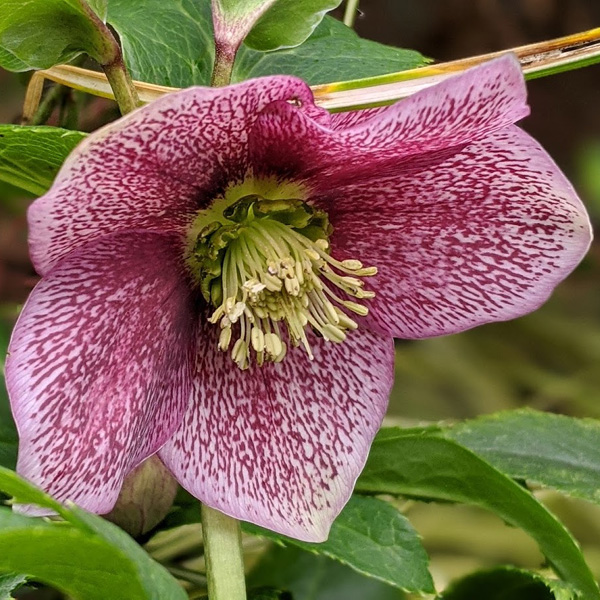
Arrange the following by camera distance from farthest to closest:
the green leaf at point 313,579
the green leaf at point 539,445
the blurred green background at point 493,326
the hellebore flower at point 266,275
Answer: the blurred green background at point 493,326 → the green leaf at point 313,579 → the green leaf at point 539,445 → the hellebore flower at point 266,275

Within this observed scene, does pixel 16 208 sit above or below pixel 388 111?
below

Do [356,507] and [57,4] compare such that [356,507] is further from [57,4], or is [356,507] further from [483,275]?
[57,4]

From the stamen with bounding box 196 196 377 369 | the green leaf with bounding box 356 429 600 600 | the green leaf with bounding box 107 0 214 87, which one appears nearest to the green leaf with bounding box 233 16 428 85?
the green leaf with bounding box 107 0 214 87

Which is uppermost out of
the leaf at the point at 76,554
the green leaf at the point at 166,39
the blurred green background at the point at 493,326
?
the green leaf at the point at 166,39

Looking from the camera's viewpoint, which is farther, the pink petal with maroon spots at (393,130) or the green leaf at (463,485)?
the green leaf at (463,485)

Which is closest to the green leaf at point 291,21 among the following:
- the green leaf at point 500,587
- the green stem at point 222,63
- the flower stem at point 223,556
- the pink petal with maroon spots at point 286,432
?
the green stem at point 222,63

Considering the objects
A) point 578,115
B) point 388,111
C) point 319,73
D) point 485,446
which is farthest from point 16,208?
point 578,115

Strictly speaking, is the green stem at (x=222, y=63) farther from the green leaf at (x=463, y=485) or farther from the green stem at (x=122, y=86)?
the green leaf at (x=463, y=485)
